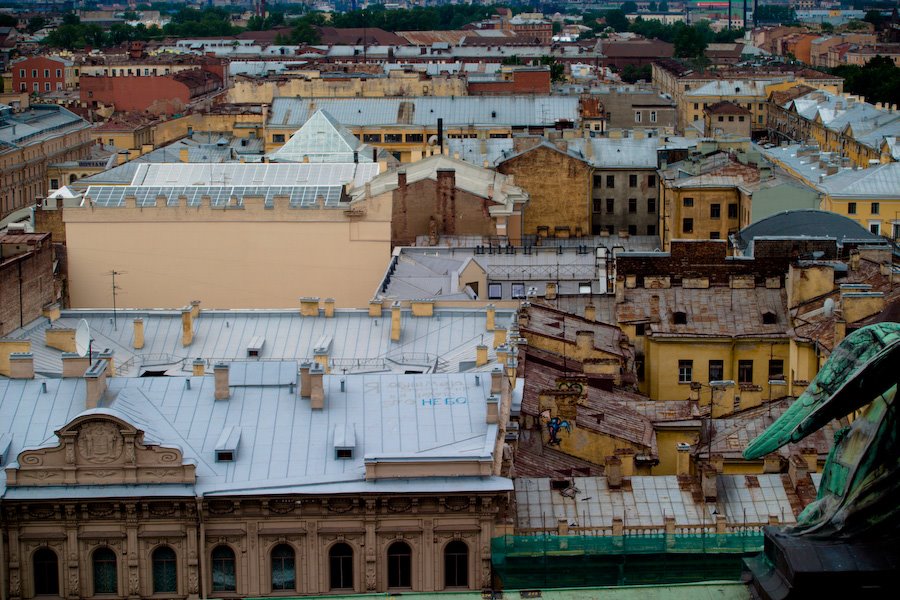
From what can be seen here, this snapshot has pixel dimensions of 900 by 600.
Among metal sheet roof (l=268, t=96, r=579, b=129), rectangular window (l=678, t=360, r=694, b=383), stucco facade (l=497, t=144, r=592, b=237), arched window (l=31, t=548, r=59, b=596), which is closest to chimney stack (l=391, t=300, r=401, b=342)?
rectangular window (l=678, t=360, r=694, b=383)

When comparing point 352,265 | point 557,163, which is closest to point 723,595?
point 352,265

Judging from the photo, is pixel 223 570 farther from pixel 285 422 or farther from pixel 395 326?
pixel 395 326

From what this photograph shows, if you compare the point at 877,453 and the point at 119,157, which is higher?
the point at 877,453

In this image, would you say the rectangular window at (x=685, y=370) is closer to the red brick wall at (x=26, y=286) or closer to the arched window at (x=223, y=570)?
the red brick wall at (x=26, y=286)

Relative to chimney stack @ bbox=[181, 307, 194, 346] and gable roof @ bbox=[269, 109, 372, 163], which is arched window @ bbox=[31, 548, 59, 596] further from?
gable roof @ bbox=[269, 109, 372, 163]

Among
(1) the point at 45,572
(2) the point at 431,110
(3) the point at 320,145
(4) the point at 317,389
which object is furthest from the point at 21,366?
(2) the point at 431,110

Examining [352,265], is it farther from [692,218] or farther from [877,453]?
[877,453]
